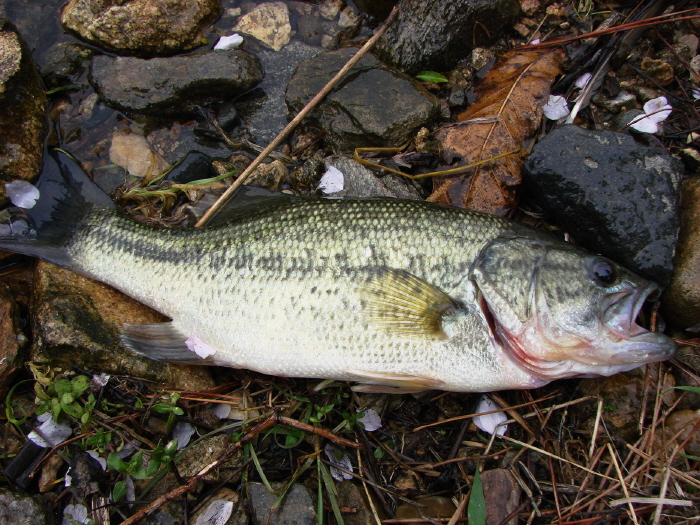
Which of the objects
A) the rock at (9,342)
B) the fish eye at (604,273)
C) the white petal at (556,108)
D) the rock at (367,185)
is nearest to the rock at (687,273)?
the fish eye at (604,273)

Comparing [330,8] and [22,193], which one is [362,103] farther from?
[22,193]

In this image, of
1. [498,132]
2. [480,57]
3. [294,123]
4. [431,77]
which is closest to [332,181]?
[294,123]

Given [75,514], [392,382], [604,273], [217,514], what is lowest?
[75,514]

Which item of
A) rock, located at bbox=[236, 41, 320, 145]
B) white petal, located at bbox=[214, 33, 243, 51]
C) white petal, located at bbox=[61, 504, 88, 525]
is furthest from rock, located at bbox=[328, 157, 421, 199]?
white petal, located at bbox=[61, 504, 88, 525]

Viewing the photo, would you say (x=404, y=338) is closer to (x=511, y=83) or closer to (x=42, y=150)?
(x=511, y=83)

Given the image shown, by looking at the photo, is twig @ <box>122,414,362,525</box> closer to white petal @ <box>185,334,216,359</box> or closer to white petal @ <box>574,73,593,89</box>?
white petal @ <box>185,334,216,359</box>

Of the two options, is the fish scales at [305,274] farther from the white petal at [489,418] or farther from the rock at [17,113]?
the rock at [17,113]
